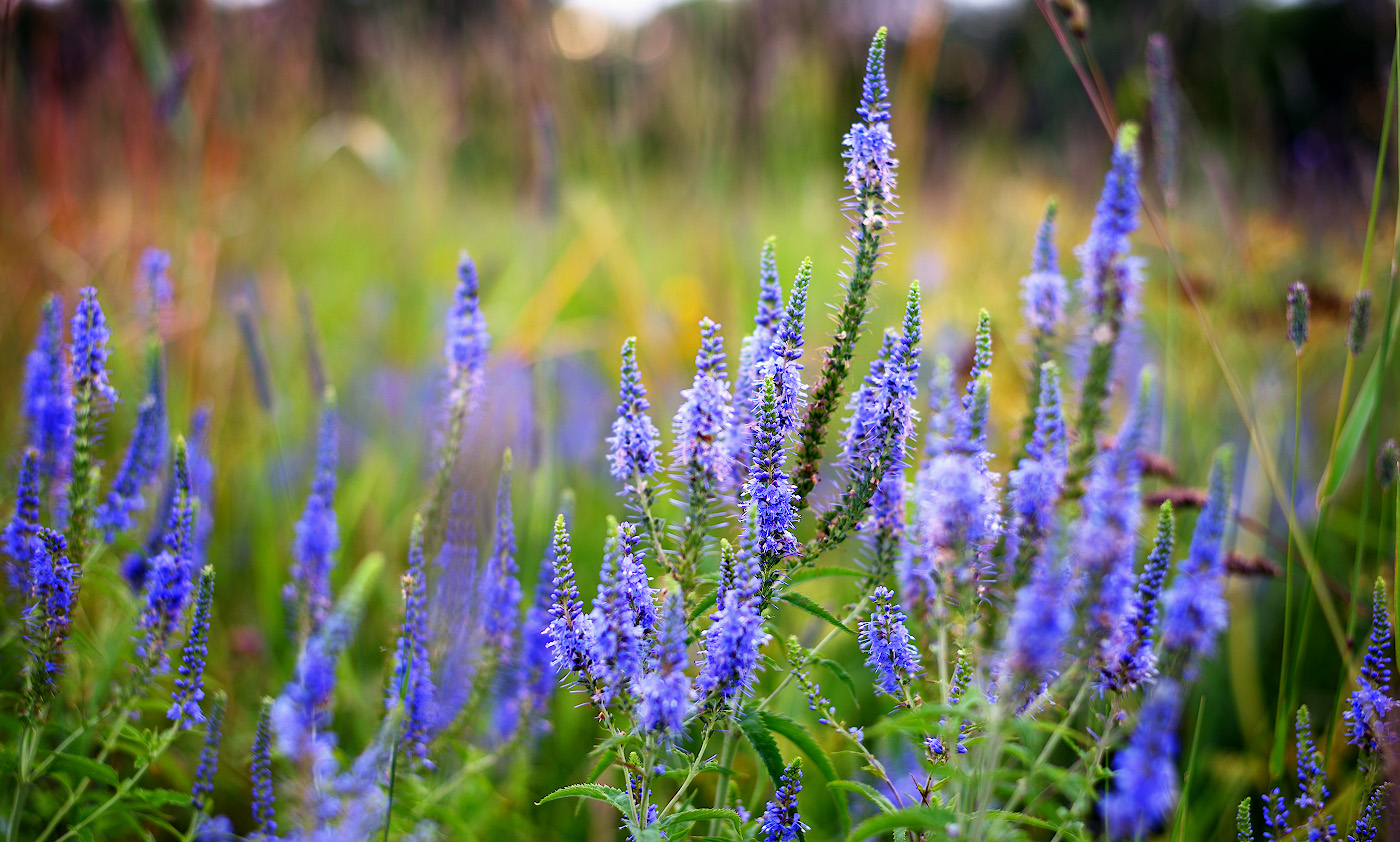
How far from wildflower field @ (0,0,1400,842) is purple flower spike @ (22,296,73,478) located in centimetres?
1

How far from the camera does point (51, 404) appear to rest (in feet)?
6.40

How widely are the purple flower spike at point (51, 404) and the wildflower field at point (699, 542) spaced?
0.6 inches

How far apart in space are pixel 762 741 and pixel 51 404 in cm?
182

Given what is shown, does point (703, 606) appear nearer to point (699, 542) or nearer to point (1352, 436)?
point (699, 542)

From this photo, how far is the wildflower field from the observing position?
1.21 m

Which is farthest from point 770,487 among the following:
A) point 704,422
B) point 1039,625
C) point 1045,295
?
point 1045,295

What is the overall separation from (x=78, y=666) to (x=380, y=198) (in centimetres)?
779

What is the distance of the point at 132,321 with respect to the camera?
4090mm

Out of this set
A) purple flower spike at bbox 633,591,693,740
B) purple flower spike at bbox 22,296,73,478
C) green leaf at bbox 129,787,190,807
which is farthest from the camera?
purple flower spike at bbox 22,296,73,478

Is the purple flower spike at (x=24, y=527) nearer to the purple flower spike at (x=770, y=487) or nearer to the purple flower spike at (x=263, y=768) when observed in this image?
the purple flower spike at (x=263, y=768)

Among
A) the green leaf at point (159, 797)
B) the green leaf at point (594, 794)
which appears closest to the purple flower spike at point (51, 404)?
the green leaf at point (159, 797)

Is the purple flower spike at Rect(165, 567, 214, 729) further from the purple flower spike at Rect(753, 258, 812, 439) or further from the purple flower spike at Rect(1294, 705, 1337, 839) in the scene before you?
the purple flower spike at Rect(1294, 705, 1337, 839)

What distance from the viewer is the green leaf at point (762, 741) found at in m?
1.27

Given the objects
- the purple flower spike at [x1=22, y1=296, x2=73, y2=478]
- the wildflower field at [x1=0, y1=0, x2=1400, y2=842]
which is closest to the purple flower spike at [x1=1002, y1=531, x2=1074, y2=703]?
the wildflower field at [x1=0, y1=0, x2=1400, y2=842]
